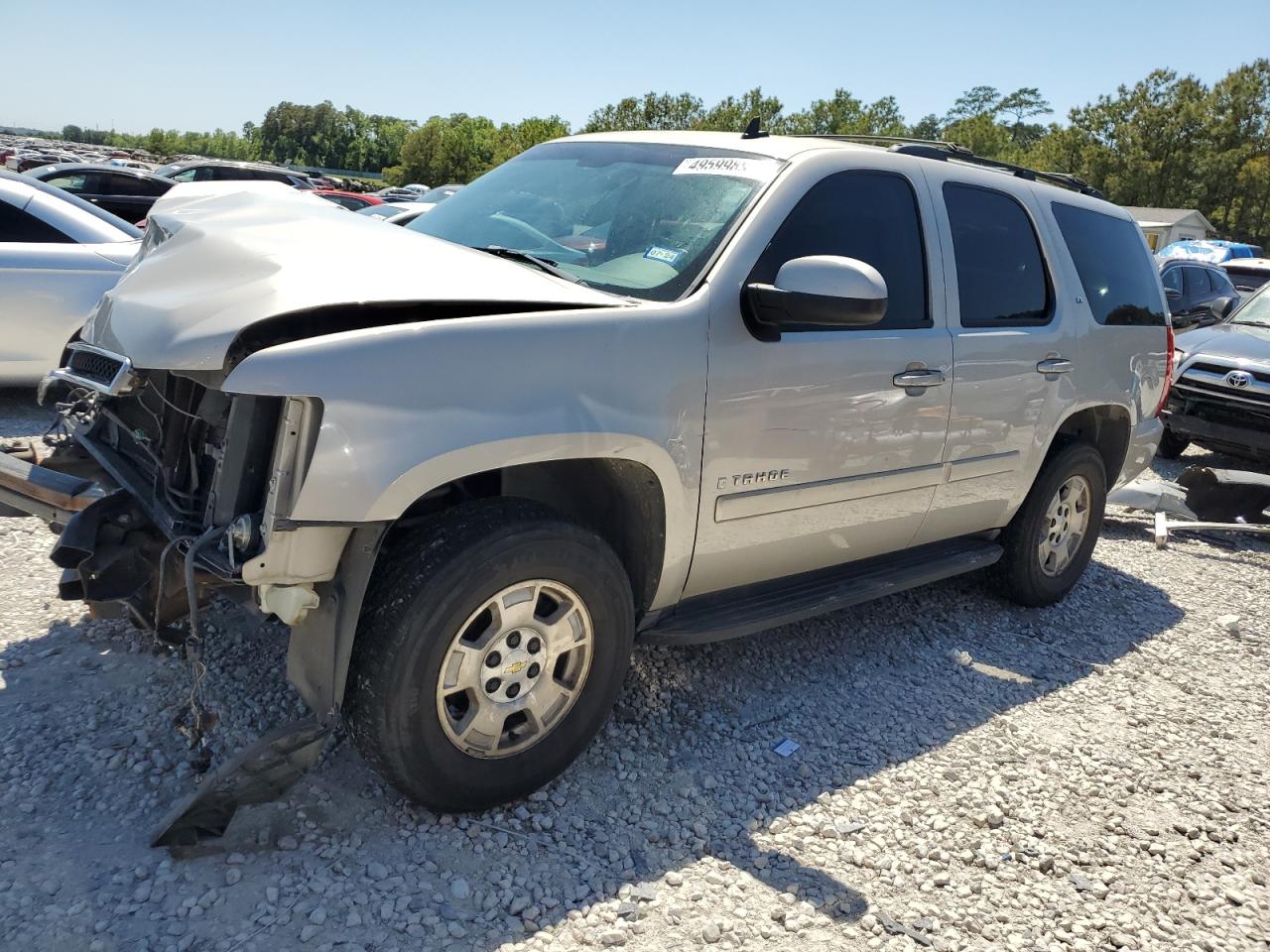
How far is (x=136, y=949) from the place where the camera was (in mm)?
2301

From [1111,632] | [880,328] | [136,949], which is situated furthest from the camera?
[1111,632]

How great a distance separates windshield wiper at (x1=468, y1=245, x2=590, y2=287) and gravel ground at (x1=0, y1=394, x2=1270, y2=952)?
1.52m

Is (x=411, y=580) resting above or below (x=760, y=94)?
below

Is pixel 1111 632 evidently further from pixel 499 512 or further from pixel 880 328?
pixel 499 512

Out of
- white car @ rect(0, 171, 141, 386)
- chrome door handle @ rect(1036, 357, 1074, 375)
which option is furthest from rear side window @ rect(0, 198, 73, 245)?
chrome door handle @ rect(1036, 357, 1074, 375)

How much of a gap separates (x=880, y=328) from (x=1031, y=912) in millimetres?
1994

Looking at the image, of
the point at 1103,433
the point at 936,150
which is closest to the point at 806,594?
the point at 936,150

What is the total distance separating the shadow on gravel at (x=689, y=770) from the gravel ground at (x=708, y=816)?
0.01 metres

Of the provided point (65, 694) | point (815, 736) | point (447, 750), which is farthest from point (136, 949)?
point (815, 736)

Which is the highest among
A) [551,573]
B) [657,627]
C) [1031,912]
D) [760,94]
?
[760,94]

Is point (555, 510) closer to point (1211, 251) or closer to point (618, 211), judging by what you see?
point (618, 211)

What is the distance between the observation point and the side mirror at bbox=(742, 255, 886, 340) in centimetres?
299

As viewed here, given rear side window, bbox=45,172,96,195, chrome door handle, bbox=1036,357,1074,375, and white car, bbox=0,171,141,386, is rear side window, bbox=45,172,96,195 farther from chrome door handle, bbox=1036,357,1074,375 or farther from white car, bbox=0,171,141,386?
chrome door handle, bbox=1036,357,1074,375

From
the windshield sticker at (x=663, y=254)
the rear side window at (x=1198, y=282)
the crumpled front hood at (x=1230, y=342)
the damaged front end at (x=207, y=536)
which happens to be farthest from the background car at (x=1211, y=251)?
the damaged front end at (x=207, y=536)
